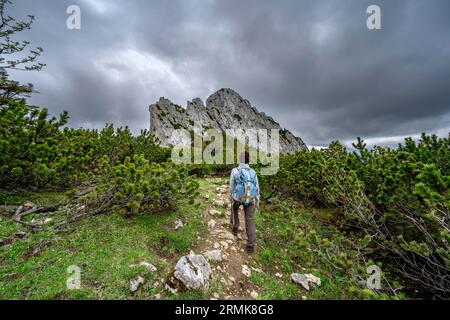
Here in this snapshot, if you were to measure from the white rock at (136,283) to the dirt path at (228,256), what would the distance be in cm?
132

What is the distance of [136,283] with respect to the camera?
3555mm

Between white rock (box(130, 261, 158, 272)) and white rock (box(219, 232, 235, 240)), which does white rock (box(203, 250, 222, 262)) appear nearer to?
white rock (box(219, 232, 235, 240))

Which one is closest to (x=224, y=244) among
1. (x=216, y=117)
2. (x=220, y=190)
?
(x=220, y=190)

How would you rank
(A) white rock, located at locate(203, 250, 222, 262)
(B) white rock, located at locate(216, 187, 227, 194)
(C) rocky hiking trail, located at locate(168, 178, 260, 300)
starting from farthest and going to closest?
(B) white rock, located at locate(216, 187, 227, 194) < (A) white rock, located at locate(203, 250, 222, 262) < (C) rocky hiking trail, located at locate(168, 178, 260, 300)

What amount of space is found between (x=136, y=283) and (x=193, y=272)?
1.00 metres

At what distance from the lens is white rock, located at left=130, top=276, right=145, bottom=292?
3479 mm

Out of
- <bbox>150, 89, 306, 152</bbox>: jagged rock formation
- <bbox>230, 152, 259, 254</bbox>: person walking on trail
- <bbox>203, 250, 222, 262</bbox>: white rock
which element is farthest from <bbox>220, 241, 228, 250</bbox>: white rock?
<bbox>150, 89, 306, 152</bbox>: jagged rock formation

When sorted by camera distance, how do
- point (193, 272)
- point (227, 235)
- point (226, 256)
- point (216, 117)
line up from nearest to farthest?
point (193, 272) < point (226, 256) < point (227, 235) < point (216, 117)

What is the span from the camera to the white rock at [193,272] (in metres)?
3.61

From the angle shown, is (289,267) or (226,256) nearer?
(226,256)

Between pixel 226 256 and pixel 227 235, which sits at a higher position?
pixel 227 235

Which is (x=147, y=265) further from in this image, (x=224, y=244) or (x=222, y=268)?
(x=224, y=244)

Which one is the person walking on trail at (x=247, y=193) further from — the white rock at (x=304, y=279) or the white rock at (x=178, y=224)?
the white rock at (x=178, y=224)

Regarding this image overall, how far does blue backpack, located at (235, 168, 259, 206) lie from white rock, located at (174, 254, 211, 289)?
1.85 m
